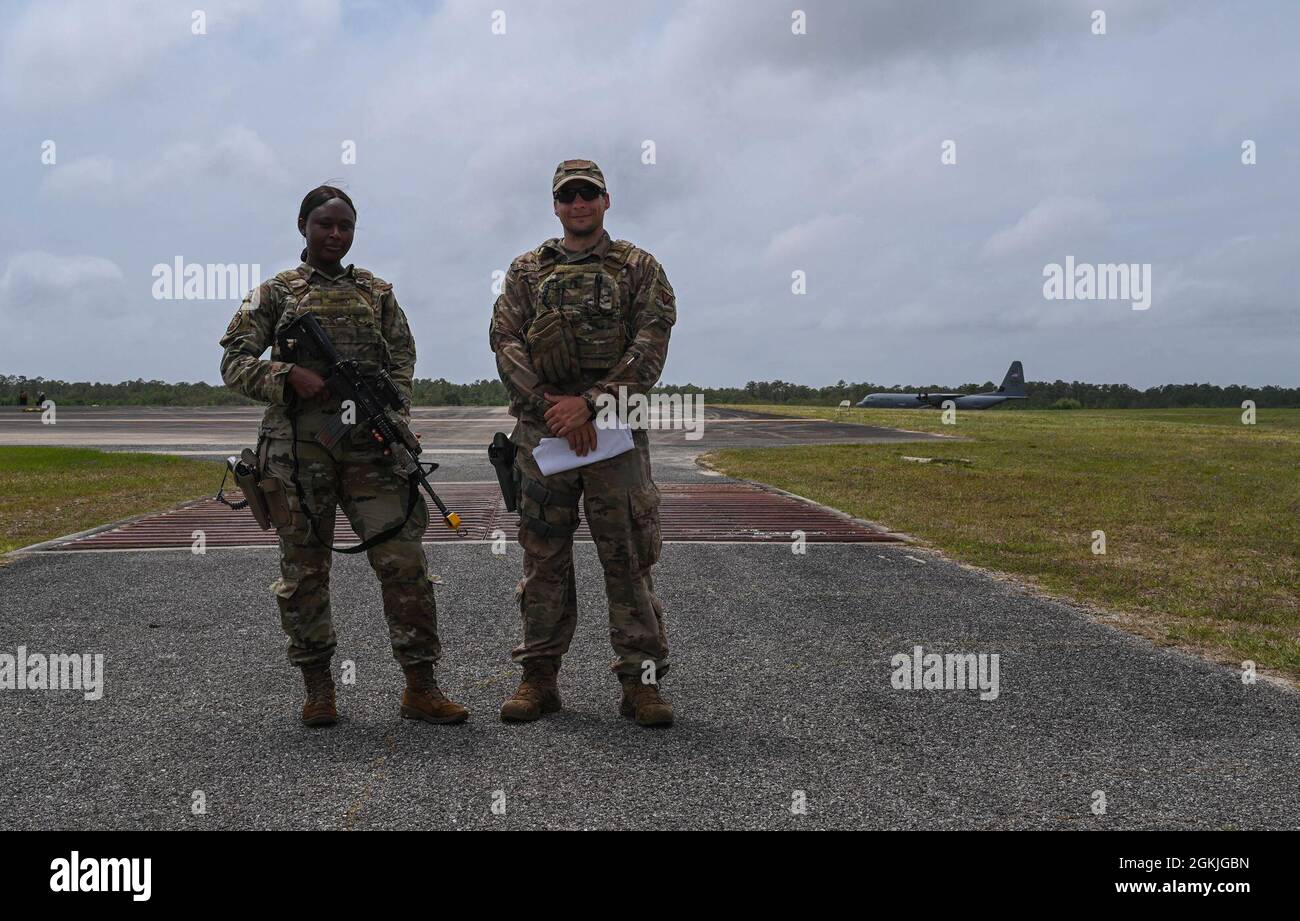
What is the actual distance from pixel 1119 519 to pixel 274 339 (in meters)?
11.0

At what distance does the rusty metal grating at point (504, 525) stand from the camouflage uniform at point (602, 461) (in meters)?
5.59

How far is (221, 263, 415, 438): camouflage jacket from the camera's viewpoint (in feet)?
14.7

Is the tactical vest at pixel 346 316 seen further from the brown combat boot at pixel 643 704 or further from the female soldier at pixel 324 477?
the brown combat boot at pixel 643 704

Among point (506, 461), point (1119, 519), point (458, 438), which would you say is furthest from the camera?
point (458, 438)

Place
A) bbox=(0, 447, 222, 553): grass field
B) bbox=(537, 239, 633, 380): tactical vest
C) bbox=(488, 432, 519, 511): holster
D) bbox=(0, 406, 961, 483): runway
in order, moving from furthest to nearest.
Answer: bbox=(0, 406, 961, 483): runway → bbox=(0, 447, 222, 553): grass field → bbox=(488, 432, 519, 511): holster → bbox=(537, 239, 633, 380): tactical vest

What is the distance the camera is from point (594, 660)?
5.72 meters

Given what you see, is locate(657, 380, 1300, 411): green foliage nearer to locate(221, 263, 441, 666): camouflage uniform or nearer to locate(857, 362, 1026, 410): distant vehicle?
locate(857, 362, 1026, 410): distant vehicle

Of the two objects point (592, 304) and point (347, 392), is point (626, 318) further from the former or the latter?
point (347, 392)

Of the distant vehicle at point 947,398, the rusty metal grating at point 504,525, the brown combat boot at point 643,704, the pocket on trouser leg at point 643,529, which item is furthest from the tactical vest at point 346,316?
the distant vehicle at point 947,398

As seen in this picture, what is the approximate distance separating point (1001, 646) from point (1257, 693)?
4.61ft

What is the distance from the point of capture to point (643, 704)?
4.57 metres

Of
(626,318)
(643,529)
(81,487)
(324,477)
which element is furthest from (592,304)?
(81,487)

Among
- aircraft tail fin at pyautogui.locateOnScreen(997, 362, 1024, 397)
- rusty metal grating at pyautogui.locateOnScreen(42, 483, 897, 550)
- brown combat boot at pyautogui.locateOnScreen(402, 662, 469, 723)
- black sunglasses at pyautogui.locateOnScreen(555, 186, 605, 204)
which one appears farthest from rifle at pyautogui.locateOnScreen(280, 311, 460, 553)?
aircraft tail fin at pyautogui.locateOnScreen(997, 362, 1024, 397)
